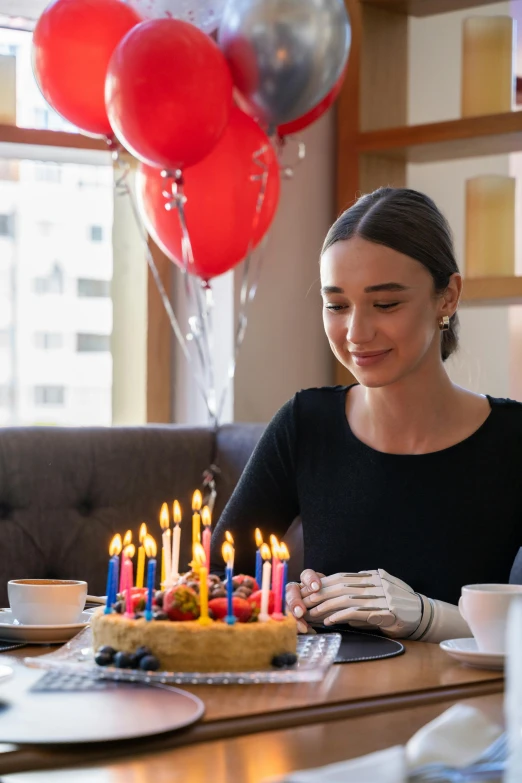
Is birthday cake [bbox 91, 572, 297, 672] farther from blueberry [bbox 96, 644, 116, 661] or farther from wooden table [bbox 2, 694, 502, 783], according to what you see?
wooden table [bbox 2, 694, 502, 783]

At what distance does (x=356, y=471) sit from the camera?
1.85 m

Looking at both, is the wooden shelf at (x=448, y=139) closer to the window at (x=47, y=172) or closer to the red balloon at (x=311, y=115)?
the red balloon at (x=311, y=115)

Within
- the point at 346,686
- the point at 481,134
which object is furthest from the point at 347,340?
the point at 481,134

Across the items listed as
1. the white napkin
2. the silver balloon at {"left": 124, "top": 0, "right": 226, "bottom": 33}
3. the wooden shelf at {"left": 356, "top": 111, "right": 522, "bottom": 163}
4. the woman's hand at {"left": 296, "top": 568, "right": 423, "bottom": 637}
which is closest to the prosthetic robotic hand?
the woman's hand at {"left": 296, "top": 568, "right": 423, "bottom": 637}

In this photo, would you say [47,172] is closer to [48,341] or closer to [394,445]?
[48,341]

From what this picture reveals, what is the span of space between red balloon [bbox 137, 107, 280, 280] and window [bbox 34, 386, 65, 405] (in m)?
0.79

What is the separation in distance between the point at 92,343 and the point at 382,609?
6.61 ft

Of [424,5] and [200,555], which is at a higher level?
[424,5]

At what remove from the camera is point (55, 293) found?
3135 mm

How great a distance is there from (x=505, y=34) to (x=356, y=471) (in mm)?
1576

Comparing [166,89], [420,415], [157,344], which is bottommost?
[420,415]

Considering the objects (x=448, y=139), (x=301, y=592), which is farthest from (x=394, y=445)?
(x=448, y=139)

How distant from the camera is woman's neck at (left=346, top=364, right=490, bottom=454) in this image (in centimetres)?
184

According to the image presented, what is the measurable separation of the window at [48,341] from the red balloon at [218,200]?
730 millimetres
